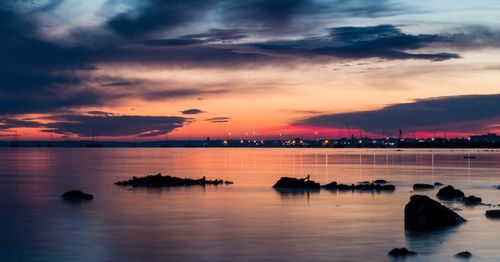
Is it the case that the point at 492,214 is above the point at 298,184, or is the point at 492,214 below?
below


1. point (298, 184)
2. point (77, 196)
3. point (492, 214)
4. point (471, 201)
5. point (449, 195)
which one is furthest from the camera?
point (298, 184)

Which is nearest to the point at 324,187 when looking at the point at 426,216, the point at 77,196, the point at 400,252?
the point at 77,196

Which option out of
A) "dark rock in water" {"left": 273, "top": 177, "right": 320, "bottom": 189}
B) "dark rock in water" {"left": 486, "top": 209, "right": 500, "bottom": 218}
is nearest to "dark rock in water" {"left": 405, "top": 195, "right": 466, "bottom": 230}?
"dark rock in water" {"left": 486, "top": 209, "right": 500, "bottom": 218}

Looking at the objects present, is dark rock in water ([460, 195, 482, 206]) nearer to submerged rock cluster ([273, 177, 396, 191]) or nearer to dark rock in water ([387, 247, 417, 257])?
submerged rock cluster ([273, 177, 396, 191])

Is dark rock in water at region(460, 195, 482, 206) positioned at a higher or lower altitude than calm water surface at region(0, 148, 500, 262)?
higher

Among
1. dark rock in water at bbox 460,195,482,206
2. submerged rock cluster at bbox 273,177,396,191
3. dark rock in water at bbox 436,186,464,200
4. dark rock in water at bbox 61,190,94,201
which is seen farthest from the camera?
submerged rock cluster at bbox 273,177,396,191

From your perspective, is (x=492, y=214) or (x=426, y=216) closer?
(x=426, y=216)

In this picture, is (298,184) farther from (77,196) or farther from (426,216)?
(426,216)

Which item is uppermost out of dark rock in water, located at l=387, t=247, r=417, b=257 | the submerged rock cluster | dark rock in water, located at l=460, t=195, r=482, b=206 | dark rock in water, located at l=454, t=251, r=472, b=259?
the submerged rock cluster

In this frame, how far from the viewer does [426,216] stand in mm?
30297

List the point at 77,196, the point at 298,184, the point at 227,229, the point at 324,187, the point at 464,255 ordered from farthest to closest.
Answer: the point at 324,187 < the point at 298,184 < the point at 77,196 < the point at 227,229 < the point at 464,255

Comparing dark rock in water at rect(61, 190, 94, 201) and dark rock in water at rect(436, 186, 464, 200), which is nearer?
dark rock in water at rect(436, 186, 464, 200)

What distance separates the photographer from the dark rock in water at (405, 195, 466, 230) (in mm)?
30203

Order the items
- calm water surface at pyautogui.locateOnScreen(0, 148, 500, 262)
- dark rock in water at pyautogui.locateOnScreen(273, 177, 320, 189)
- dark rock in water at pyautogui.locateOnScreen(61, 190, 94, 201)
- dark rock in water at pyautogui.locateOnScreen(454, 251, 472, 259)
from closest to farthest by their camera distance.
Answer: dark rock in water at pyautogui.locateOnScreen(454, 251, 472, 259), calm water surface at pyautogui.locateOnScreen(0, 148, 500, 262), dark rock in water at pyautogui.locateOnScreen(61, 190, 94, 201), dark rock in water at pyautogui.locateOnScreen(273, 177, 320, 189)
